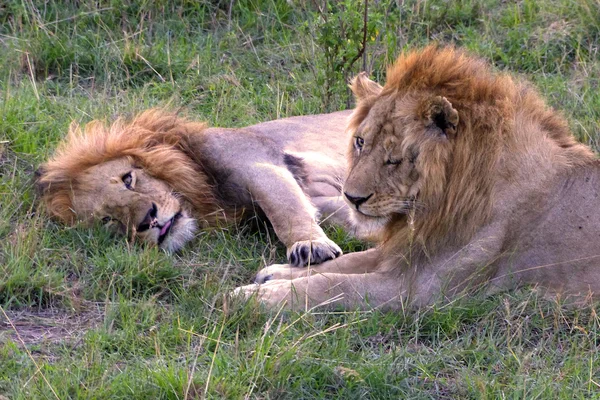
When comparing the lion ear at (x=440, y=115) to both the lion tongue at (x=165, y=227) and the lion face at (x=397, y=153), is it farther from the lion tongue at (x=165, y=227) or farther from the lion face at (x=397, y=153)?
the lion tongue at (x=165, y=227)

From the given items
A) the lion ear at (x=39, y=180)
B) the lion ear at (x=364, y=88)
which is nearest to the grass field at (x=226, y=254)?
the lion ear at (x=39, y=180)

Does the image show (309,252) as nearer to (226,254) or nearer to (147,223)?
(226,254)

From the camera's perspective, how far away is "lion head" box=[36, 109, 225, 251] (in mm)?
4648

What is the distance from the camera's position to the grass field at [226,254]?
328 cm

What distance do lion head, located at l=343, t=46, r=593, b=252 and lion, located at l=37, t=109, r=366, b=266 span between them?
0.61 meters

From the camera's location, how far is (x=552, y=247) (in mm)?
3848


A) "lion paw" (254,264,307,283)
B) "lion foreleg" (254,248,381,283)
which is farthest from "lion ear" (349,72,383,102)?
Answer: "lion paw" (254,264,307,283)

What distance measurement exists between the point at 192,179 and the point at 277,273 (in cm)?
99

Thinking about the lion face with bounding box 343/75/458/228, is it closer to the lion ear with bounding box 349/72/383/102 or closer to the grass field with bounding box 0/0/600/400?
the lion ear with bounding box 349/72/383/102

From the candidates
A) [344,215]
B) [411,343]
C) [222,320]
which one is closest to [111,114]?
[344,215]

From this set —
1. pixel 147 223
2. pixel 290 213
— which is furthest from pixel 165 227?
pixel 290 213

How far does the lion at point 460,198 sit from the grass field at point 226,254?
0.38 feet

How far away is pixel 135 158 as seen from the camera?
16.4 ft

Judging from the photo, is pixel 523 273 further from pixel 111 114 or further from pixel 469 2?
pixel 469 2
